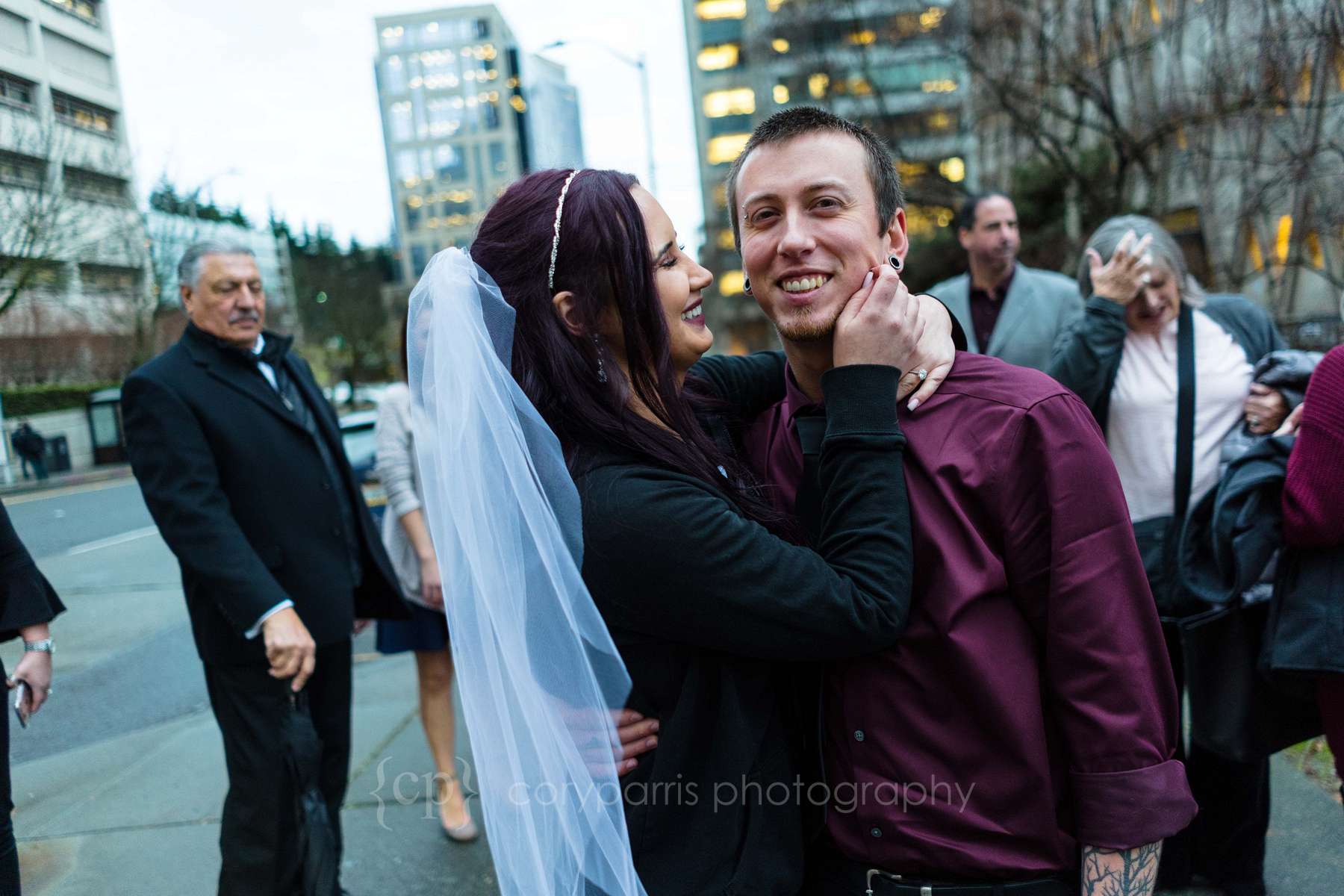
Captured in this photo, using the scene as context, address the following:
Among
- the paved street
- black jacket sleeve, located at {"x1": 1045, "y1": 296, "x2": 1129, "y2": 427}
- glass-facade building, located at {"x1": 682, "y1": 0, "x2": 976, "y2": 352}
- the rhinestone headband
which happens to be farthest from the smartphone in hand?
glass-facade building, located at {"x1": 682, "y1": 0, "x2": 976, "y2": 352}

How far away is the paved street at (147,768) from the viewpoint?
11.2 ft

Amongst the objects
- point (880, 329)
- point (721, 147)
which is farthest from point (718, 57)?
point (880, 329)

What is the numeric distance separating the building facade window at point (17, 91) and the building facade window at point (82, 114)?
0.13 metres

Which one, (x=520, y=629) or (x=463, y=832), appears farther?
(x=463, y=832)

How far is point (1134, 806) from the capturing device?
1311 mm

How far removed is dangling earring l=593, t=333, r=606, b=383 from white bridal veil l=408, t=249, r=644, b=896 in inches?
5.7

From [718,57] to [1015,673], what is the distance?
78654mm

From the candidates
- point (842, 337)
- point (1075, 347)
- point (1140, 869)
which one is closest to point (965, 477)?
point (842, 337)

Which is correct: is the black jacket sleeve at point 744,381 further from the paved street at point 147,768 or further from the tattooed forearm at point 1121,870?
the paved street at point 147,768

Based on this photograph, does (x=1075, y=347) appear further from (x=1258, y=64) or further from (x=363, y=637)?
(x=363, y=637)

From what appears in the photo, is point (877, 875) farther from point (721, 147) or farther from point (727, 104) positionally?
point (727, 104)

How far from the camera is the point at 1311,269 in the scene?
19.0 ft

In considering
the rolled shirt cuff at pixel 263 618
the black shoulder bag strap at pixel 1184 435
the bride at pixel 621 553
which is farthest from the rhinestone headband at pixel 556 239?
the black shoulder bag strap at pixel 1184 435

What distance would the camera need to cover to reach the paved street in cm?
341
